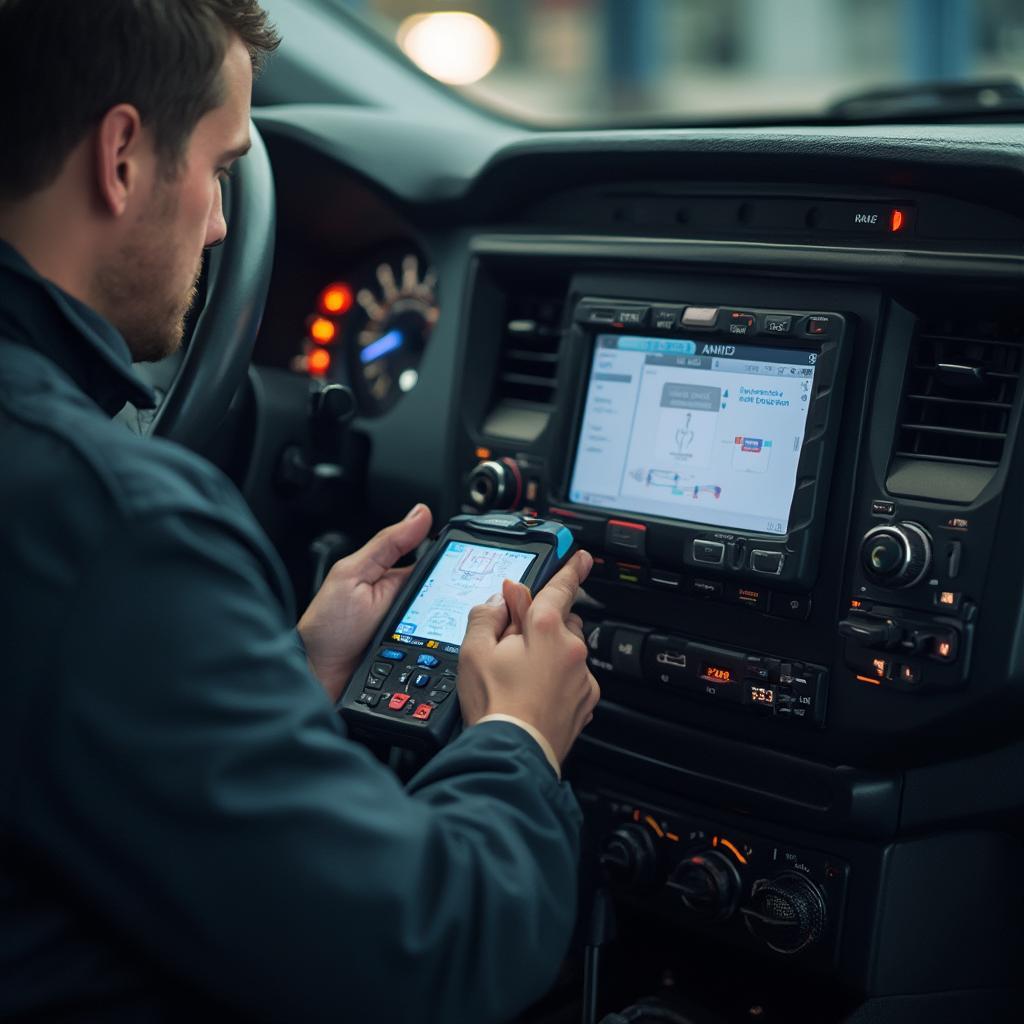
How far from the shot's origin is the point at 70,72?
103 cm

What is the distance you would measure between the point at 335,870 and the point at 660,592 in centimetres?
94

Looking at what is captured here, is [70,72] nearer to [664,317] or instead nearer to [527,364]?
[664,317]

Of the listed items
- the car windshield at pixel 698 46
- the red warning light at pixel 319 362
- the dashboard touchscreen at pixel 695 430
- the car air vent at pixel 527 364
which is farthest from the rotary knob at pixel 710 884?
the car windshield at pixel 698 46

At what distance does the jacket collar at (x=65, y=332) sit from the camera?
101 centimetres

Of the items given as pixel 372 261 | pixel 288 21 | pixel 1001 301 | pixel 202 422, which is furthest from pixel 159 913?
pixel 288 21

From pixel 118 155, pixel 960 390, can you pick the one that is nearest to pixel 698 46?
pixel 960 390

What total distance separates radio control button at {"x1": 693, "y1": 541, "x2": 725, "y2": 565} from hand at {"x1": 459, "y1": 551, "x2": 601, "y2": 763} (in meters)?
0.37

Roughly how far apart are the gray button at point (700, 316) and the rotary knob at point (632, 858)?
0.70 meters

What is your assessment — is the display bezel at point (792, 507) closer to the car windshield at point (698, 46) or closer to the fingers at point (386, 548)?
the fingers at point (386, 548)

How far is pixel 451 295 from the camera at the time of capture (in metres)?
2.22

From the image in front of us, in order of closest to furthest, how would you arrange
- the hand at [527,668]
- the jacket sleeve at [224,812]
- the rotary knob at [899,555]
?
the jacket sleeve at [224,812] < the hand at [527,668] < the rotary knob at [899,555]

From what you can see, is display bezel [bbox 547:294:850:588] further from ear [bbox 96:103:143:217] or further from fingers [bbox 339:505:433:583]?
ear [bbox 96:103:143:217]

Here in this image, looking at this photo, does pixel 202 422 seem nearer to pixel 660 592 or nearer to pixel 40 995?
pixel 660 592

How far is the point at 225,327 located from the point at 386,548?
390 millimetres
